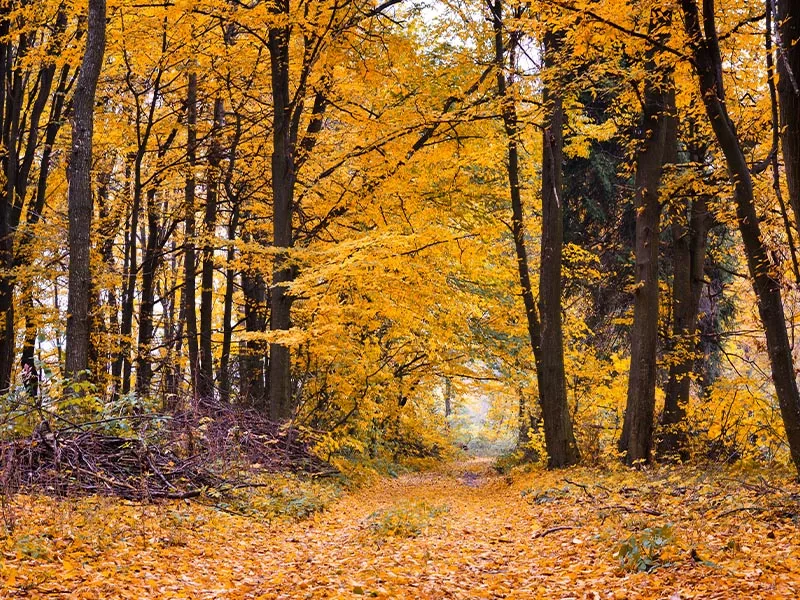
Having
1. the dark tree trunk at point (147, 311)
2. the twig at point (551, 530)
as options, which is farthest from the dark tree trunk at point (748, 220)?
the dark tree trunk at point (147, 311)

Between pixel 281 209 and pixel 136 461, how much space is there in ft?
19.4

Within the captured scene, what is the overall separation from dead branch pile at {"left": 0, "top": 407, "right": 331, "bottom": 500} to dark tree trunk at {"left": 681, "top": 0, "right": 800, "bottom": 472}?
6.28 m

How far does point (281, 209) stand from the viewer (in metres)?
12.4

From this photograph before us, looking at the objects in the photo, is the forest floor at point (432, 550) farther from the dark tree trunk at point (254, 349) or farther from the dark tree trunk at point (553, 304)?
the dark tree trunk at point (254, 349)

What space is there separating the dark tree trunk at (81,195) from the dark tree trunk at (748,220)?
7402mm

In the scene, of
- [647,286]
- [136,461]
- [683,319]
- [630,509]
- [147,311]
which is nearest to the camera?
[630,509]

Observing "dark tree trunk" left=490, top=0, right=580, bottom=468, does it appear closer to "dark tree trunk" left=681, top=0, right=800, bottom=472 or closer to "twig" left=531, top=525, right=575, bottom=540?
"dark tree trunk" left=681, top=0, right=800, bottom=472

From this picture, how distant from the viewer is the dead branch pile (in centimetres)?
665

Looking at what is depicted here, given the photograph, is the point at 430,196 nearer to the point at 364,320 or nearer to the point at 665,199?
the point at 364,320

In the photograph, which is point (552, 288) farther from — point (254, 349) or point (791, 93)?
point (791, 93)

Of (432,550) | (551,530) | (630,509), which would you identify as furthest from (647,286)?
(432,550)

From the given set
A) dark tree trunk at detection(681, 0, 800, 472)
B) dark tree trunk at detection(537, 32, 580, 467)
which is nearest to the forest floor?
dark tree trunk at detection(681, 0, 800, 472)

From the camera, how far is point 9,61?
13.6m

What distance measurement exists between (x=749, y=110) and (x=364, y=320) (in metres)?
7.08
